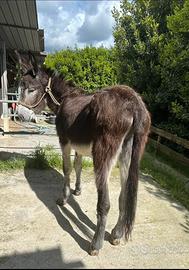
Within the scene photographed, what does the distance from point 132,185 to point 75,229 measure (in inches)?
43.3

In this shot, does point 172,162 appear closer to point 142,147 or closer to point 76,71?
point 142,147

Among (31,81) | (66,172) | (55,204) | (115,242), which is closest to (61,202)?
(55,204)

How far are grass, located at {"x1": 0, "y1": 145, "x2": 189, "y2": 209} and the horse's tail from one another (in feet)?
6.73

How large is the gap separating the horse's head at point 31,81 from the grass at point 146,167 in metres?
1.31

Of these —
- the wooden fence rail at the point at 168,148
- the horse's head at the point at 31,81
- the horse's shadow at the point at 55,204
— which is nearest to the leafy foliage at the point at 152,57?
the wooden fence rail at the point at 168,148

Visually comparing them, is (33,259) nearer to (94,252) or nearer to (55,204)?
(94,252)

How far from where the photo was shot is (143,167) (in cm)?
762

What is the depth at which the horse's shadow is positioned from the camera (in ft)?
14.4

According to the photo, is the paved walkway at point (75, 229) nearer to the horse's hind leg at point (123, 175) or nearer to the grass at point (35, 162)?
the horse's hind leg at point (123, 175)

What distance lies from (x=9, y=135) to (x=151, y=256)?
6.56 m

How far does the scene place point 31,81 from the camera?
589cm

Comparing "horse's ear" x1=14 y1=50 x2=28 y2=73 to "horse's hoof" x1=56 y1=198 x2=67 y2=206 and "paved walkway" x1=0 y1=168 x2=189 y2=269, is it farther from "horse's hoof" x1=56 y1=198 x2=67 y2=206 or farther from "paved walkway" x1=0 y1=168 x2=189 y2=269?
"horse's hoof" x1=56 y1=198 x2=67 y2=206

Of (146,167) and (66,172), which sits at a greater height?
(66,172)

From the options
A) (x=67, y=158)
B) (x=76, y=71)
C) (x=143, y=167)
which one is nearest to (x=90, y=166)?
(x=143, y=167)
